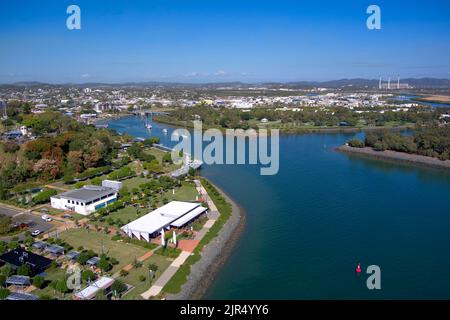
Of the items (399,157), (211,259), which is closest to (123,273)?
(211,259)

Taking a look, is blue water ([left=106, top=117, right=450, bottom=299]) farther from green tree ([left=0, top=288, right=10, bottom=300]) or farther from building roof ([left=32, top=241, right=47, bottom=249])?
building roof ([left=32, top=241, right=47, bottom=249])

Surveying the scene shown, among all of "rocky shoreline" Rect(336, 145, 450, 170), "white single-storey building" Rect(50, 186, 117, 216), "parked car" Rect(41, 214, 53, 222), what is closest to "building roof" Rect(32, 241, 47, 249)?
"parked car" Rect(41, 214, 53, 222)

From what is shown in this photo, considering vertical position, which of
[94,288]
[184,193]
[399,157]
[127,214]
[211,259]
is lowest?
[211,259]

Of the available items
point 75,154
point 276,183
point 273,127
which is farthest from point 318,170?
point 273,127

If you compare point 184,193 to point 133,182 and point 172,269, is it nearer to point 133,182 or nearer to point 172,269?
point 133,182

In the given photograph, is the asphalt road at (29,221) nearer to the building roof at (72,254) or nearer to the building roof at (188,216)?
Result: the building roof at (72,254)

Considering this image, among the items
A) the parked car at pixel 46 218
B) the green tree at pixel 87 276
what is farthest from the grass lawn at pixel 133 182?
the green tree at pixel 87 276
